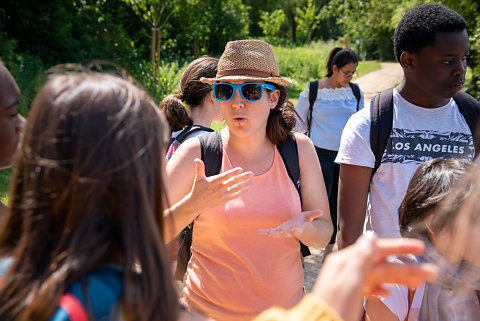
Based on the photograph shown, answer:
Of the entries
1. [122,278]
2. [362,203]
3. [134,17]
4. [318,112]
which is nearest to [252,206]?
[362,203]

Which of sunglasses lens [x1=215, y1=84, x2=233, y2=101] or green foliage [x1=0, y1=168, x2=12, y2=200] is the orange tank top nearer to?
sunglasses lens [x1=215, y1=84, x2=233, y2=101]

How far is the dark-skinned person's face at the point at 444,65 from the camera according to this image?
228 centimetres

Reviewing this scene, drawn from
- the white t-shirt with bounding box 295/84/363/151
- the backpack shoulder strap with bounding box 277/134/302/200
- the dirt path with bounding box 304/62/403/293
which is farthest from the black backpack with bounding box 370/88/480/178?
the dirt path with bounding box 304/62/403/293

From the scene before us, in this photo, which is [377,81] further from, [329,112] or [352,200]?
[352,200]

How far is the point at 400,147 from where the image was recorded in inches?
90.7

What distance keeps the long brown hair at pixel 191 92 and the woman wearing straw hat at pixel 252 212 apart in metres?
0.72

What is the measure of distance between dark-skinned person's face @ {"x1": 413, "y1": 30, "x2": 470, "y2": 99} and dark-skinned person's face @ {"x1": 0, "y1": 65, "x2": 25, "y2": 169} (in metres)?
1.78

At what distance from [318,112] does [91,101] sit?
13.6 feet

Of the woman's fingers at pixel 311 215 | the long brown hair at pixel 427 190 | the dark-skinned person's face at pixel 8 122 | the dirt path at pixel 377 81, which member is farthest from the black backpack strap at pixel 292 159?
the dirt path at pixel 377 81

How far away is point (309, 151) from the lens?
230 cm

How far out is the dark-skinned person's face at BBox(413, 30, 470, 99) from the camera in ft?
7.48

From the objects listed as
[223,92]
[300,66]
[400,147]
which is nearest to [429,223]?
[400,147]

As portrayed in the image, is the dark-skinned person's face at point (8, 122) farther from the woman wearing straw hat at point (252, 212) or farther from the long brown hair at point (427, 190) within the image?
the long brown hair at point (427, 190)

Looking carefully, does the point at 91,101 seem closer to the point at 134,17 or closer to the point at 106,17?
the point at 106,17
